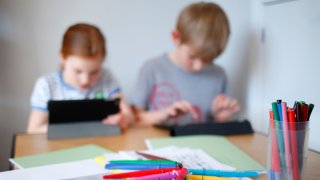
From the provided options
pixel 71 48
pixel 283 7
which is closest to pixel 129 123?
pixel 71 48

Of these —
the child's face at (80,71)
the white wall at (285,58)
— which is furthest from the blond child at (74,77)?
the white wall at (285,58)

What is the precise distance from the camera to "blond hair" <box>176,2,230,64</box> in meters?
0.81

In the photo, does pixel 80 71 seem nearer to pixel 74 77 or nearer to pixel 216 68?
pixel 74 77

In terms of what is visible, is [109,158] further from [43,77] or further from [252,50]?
[252,50]

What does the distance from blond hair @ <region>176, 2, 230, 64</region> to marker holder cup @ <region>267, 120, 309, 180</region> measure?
440 mm

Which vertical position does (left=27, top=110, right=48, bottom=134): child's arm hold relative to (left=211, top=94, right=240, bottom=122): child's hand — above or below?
below

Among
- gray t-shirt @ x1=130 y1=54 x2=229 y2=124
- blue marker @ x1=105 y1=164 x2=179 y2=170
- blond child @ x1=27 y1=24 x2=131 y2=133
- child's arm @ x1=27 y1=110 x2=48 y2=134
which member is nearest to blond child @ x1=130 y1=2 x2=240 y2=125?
gray t-shirt @ x1=130 y1=54 x2=229 y2=124

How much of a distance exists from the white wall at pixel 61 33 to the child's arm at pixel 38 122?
0.08ft

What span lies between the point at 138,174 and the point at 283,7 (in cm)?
42

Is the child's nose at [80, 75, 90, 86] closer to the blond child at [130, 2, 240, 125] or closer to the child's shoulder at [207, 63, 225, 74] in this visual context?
the blond child at [130, 2, 240, 125]

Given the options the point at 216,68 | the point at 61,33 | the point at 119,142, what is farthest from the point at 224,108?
the point at 61,33

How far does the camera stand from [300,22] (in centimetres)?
57

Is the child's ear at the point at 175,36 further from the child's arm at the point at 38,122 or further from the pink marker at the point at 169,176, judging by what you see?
the pink marker at the point at 169,176

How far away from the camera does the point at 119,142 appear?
0.66m
